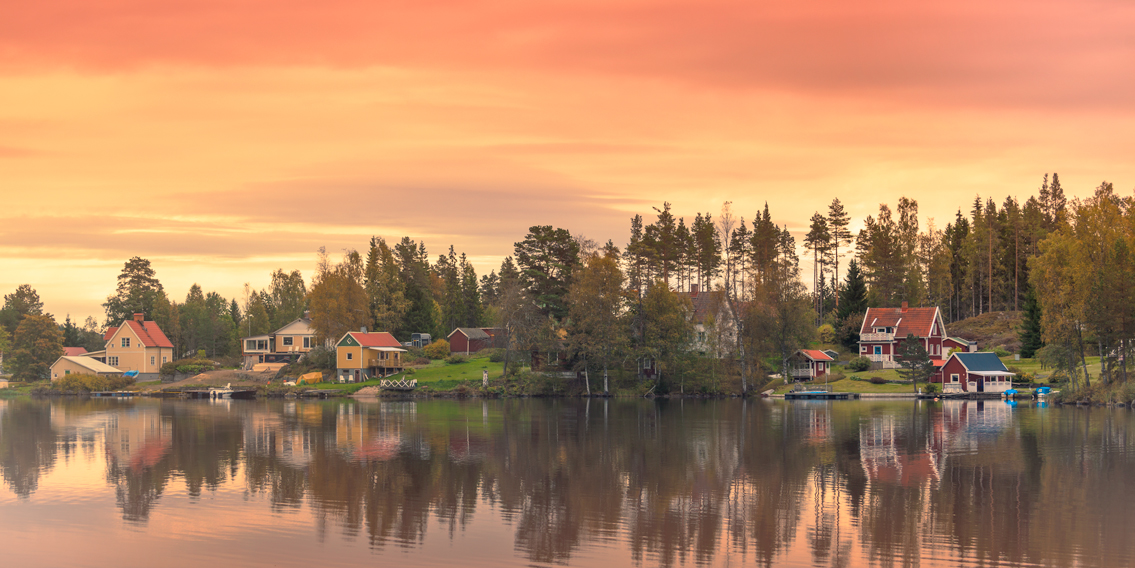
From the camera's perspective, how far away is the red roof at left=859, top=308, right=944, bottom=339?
85875mm

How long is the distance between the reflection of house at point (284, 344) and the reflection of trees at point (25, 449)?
4350 cm

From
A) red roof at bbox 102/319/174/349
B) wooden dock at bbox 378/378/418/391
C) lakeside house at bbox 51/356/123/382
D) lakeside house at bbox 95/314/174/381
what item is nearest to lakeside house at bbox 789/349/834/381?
wooden dock at bbox 378/378/418/391

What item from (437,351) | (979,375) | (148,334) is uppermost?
(148,334)

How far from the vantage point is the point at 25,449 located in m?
38.0

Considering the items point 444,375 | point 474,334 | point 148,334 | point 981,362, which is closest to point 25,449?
point 444,375

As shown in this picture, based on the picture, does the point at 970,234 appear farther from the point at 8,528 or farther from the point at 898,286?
the point at 8,528

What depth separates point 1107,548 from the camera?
1780 cm

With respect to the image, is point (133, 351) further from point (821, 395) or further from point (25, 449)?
point (821, 395)

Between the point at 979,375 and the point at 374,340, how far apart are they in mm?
59303

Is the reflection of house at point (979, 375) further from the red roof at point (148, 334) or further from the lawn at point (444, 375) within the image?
the red roof at point (148, 334)

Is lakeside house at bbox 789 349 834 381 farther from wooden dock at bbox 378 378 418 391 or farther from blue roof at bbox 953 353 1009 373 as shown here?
wooden dock at bbox 378 378 418 391

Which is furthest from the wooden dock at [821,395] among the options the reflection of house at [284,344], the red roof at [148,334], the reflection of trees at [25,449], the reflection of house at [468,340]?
the red roof at [148,334]

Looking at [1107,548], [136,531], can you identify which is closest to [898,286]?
[1107,548]

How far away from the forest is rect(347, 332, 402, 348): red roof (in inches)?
250
